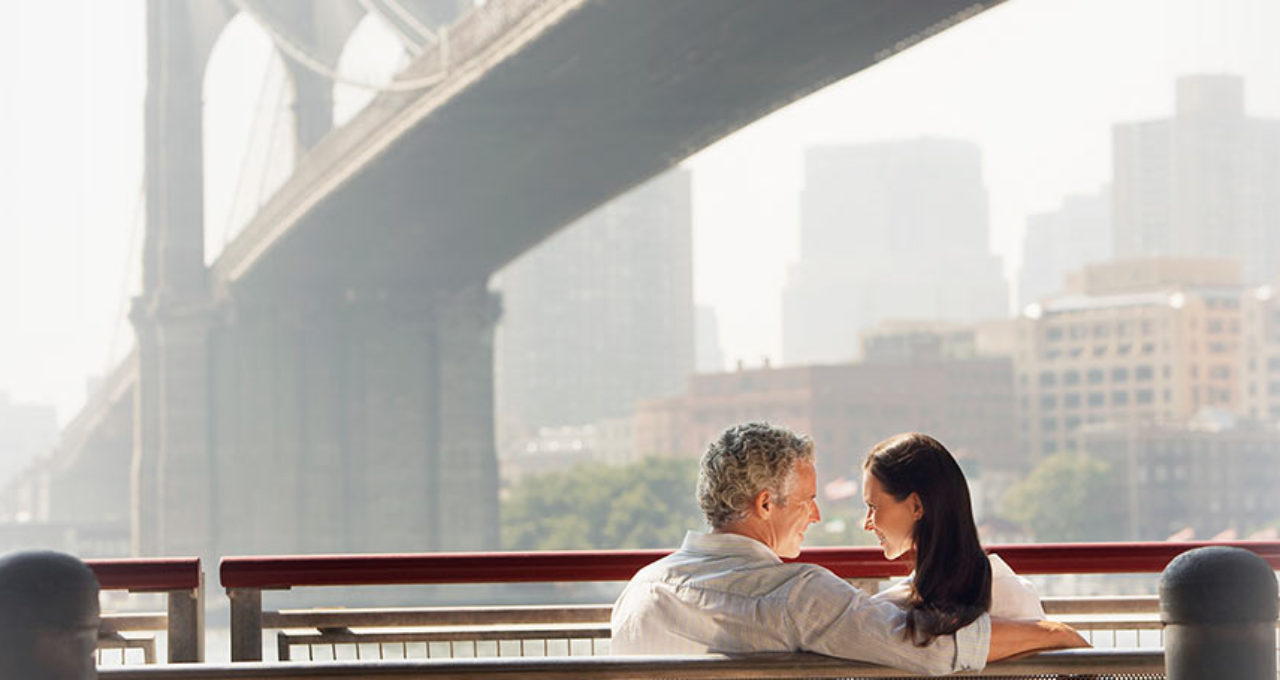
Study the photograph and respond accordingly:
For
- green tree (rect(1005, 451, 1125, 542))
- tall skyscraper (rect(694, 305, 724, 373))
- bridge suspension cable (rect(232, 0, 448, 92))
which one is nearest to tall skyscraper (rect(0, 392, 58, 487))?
bridge suspension cable (rect(232, 0, 448, 92))

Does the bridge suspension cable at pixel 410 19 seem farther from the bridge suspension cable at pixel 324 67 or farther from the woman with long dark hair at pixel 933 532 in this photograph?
the woman with long dark hair at pixel 933 532

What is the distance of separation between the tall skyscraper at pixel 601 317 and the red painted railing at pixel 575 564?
73.7 metres

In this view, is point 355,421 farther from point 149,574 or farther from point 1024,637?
point 1024,637

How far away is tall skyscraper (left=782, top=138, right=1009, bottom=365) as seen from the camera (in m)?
92.6

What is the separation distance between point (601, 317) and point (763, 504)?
8126 cm

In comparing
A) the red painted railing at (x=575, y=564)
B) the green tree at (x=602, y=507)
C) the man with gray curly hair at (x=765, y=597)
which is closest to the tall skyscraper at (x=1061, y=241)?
the green tree at (x=602, y=507)

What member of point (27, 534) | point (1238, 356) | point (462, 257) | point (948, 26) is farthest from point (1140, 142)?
point (948, 26)

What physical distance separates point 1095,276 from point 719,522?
255 feet

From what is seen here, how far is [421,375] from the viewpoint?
3606 cm

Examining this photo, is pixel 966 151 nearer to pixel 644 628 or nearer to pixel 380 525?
pixel 380 525

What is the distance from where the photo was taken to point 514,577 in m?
2.72

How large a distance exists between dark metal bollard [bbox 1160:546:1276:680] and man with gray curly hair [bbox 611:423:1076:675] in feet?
0.67

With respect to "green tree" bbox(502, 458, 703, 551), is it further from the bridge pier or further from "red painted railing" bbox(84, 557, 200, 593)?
"red painted railing" bbox(84, 557, 200, 593)

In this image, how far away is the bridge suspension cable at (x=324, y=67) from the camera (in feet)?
80.4
